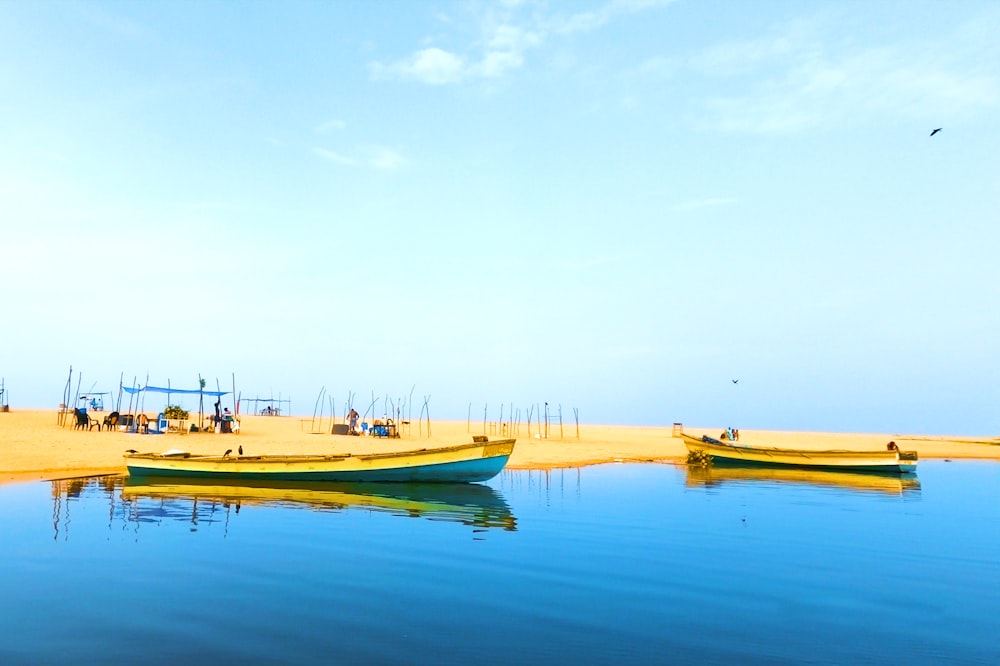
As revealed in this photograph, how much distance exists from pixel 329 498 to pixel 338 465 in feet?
9.88

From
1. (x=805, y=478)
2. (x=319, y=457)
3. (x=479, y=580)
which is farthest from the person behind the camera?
(x=805, y=478)

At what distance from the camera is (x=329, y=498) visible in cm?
2361

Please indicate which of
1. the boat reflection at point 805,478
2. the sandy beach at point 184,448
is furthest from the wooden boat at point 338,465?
the boat reflection at point 805,478

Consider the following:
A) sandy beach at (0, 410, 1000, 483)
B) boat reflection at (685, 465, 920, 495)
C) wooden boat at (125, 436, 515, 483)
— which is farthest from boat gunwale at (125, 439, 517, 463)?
boat reflection at (685, 465, 920, 495)

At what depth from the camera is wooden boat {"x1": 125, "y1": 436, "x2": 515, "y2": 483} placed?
2658 cm

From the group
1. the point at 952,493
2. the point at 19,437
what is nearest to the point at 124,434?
the point at 19,437

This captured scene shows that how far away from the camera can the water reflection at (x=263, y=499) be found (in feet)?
63.9

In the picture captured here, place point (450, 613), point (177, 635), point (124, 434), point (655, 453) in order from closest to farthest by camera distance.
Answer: point (177, 635) < point (450, 613) < point (124, 434) < point (655, 453)

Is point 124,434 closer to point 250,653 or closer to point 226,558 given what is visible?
point 226,558

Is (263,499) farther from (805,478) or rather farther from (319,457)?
(805,478)

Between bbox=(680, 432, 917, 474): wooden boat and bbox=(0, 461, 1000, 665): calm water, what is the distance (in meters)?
14.7

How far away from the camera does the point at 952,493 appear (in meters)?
31.1

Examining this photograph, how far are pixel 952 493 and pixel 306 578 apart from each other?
104ft

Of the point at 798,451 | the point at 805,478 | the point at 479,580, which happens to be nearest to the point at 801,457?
the point at 798,451
